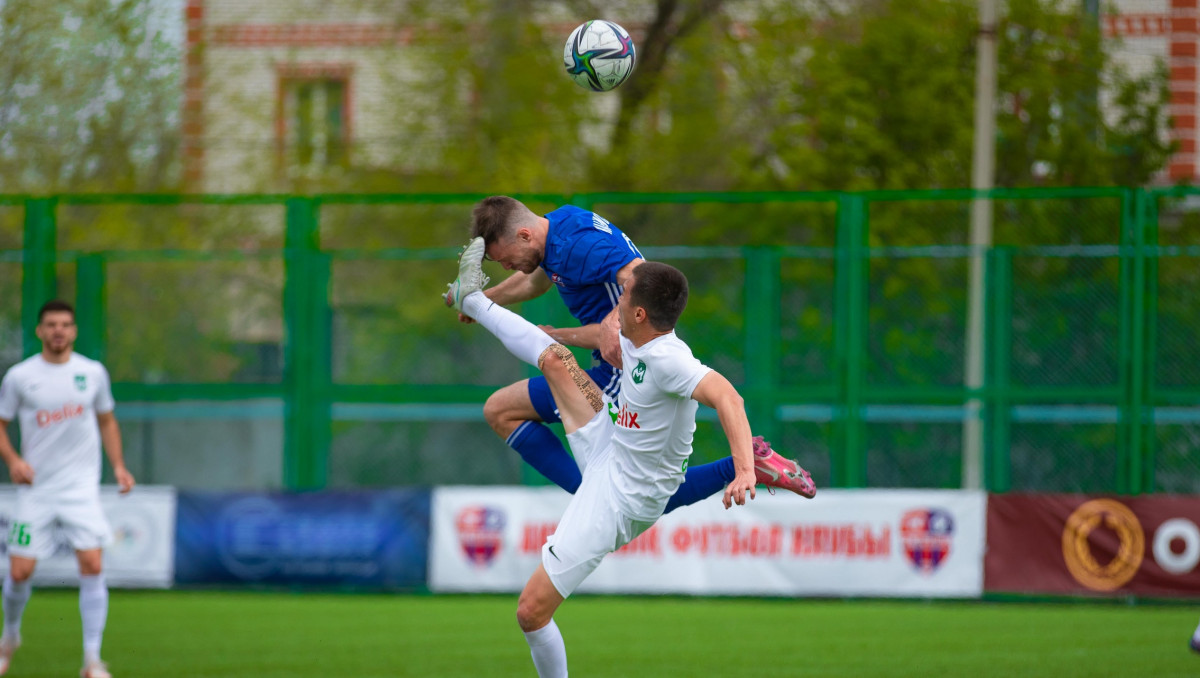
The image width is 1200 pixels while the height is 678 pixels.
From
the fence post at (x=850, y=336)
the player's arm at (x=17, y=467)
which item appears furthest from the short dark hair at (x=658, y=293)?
the fence post at (x=850, y=336)

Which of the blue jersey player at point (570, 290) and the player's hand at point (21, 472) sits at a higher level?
the blue jersey player at point (570, 290)

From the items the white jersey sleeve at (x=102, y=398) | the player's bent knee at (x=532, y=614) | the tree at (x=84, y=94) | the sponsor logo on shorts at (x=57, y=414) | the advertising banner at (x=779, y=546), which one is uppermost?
the tree at (x=84, y=94)

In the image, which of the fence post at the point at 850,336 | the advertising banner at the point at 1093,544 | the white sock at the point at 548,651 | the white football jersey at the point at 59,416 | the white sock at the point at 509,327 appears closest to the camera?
the white sock at the point at 548,651

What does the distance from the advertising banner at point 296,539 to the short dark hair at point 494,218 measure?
6710 mm

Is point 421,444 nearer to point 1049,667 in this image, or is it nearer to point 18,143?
point 1049,667

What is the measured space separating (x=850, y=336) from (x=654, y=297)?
771 cm

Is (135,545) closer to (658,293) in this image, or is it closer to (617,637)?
(617,637)

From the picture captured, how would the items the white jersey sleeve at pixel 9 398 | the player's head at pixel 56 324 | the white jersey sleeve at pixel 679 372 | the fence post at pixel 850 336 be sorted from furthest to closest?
the fence post at pixel 850 336 → the white jersey sleeve at pixel 9 398 → the player's head at pixel 56 324 → the white jersey sleeve at pixel 679 372

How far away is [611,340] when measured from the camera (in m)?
6.20

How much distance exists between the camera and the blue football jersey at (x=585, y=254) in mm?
6387

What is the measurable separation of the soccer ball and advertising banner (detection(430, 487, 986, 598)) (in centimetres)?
627

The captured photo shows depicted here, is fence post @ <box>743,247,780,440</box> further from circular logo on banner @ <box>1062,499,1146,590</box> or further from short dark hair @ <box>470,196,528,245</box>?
short dark hair @ <box>470,196,528,245</box>

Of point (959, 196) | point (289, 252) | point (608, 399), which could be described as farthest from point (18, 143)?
point (608, 399)

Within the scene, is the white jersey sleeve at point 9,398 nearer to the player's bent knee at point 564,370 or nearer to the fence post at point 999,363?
the player's bent knee at point 564,370
